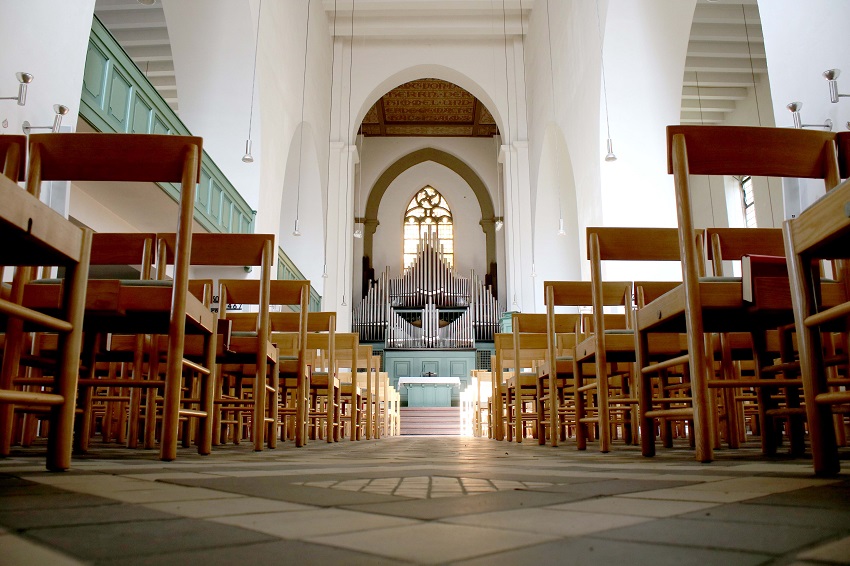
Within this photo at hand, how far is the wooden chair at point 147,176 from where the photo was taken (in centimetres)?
221

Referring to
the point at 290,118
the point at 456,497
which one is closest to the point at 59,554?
the point at 456,497

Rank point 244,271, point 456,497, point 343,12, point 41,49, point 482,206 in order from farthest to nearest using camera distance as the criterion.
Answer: point 482,206 → point 343,12 → point 244,271 → point 41,49 → point 456,497

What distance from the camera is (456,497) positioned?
1.11 meters

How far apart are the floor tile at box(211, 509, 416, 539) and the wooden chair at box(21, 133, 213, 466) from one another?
144 cm

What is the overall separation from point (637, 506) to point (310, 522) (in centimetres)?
49

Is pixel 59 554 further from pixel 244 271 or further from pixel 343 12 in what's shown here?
pixel 343 12

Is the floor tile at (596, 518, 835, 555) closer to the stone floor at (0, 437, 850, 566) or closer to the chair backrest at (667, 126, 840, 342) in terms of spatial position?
the stone floor at (0, 437, 850, 566)

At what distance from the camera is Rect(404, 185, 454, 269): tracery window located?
58.4 feet

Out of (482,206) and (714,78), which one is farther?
(482,206)

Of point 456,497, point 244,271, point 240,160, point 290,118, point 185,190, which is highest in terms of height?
point 290,118

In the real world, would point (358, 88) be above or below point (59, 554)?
above

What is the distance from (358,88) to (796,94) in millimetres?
10089

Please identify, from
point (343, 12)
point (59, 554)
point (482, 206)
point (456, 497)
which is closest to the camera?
point (59, 554)

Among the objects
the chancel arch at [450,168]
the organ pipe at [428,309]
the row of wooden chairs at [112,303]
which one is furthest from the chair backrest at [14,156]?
the chancel arch at [450,168]
